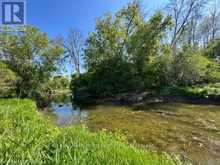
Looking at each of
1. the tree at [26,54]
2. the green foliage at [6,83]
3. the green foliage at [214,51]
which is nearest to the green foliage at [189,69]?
the green foliage at [214,51]

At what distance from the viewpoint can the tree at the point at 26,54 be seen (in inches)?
843

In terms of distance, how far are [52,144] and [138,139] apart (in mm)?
4101

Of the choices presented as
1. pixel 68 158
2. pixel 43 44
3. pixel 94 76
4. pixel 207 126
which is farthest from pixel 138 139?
pixel 94 76

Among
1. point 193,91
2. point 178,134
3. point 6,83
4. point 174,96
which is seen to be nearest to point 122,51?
point 174,96

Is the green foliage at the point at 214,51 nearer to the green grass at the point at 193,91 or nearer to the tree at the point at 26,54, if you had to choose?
the green grass at the point at 193,91

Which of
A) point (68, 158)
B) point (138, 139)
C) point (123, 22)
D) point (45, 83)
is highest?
point (123, 22)

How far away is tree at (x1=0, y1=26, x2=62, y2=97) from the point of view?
2141 cm

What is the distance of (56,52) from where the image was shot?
2284 cm

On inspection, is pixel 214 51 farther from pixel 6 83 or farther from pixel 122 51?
pixel 6 83

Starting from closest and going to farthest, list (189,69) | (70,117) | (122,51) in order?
(70,117) < (189,69) < (122,51)

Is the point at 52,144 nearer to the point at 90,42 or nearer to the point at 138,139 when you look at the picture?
the point at 138,139

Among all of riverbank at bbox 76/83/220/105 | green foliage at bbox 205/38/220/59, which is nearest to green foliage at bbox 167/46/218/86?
riverbank at bbox 76/83/220/105

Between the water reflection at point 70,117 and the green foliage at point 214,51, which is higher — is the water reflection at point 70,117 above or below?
below

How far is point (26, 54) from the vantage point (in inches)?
855
